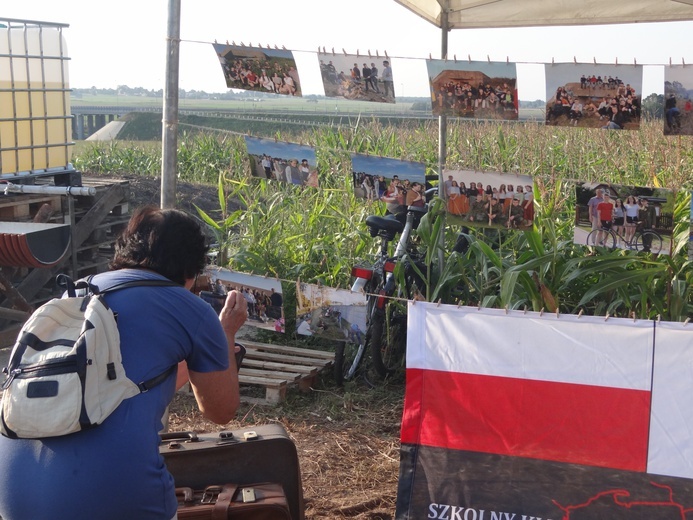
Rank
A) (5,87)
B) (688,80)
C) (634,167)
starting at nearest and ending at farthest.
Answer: (688,80) → (5,87) → (634,167)

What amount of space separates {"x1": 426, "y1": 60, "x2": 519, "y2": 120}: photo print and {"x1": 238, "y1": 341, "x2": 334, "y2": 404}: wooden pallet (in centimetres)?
211

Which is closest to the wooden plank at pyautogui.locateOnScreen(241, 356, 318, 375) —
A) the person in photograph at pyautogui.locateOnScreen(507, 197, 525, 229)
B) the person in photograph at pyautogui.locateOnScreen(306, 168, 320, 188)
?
the person in photograph at pyautogui.locateOnScreen(306, 168, 320, 188)

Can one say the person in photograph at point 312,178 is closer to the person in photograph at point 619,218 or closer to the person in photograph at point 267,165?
the person in photograph at point 267,165

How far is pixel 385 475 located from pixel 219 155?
42.3ft

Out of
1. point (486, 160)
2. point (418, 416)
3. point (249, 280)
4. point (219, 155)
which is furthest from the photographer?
point (219, 155)

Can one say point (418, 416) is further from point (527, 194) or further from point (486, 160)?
point (486, 160)

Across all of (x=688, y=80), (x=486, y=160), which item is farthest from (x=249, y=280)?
(x=486, y=160)

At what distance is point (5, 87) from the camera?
6262mm

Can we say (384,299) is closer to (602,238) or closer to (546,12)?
(602,238)

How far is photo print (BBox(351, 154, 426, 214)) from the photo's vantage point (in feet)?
14.3

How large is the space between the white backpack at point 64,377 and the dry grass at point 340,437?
1772 millimetres

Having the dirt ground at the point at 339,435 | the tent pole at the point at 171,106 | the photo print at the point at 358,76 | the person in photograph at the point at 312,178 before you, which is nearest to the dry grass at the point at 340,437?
the dirt ground at the point at 339,435

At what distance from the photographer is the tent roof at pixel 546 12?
4320 mm

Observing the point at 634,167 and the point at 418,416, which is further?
the point at 634,167
